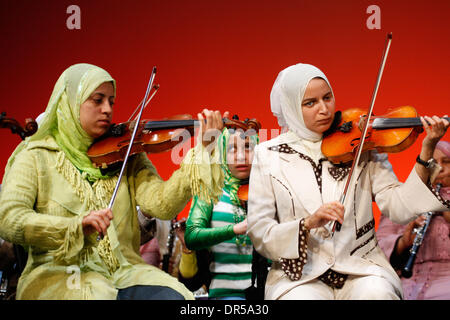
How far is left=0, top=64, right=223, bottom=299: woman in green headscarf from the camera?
1.94m

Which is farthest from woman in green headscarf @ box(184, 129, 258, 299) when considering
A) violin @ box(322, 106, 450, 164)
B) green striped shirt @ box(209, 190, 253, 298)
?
violin @ box(322, 106, 450, 164)

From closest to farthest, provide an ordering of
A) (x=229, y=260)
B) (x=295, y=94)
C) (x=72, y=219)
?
1. (x=72, y=219)
2. (x=295, y=94)
3. (x=229, y=260)

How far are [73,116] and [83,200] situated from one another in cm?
34

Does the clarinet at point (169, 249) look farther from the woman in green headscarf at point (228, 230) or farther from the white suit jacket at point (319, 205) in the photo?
the white suit jacket at point (319, 205)

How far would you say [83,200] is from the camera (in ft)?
6.93

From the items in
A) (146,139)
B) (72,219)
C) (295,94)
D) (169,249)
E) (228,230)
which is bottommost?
(169,249)

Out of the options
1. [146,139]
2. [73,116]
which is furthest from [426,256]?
[73,116]

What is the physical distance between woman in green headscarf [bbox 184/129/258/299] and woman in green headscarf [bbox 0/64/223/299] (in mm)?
267

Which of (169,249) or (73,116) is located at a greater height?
(73,116)

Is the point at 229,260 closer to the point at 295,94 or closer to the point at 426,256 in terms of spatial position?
the point at 295,94

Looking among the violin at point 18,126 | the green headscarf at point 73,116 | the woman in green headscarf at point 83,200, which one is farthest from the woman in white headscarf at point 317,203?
the violin at point 18,126

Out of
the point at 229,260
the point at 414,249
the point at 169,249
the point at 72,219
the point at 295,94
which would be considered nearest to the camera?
the point at 72,219

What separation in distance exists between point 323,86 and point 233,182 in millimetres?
700
